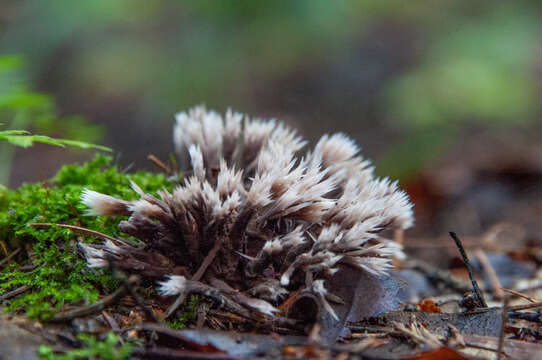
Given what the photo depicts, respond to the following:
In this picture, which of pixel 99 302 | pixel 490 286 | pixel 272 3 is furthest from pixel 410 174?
pixel 99 302

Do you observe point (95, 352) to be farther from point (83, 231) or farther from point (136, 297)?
point (83, 231)

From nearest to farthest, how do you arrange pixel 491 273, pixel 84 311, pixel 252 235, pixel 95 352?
pixel 95 352 → pixel 84 311 → pixel 252 235 → pixel 491 273

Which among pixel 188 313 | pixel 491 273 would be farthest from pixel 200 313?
pixel 491 273

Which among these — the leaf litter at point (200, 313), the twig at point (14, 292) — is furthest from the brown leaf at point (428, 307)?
the twig at point (14, 292)

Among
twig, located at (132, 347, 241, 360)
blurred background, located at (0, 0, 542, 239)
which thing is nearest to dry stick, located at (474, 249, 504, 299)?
twig, located at (132, 347, 241, 360)

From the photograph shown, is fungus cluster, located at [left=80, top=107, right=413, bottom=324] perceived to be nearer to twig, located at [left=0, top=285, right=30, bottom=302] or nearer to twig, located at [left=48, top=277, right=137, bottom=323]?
twig, located at [left=48, top=277, right=137, bottom=323]

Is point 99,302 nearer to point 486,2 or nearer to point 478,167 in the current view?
point 478,167

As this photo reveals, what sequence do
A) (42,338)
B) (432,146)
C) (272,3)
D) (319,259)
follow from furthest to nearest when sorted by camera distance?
(272,3), (432,146), (319,259), (42,338)
